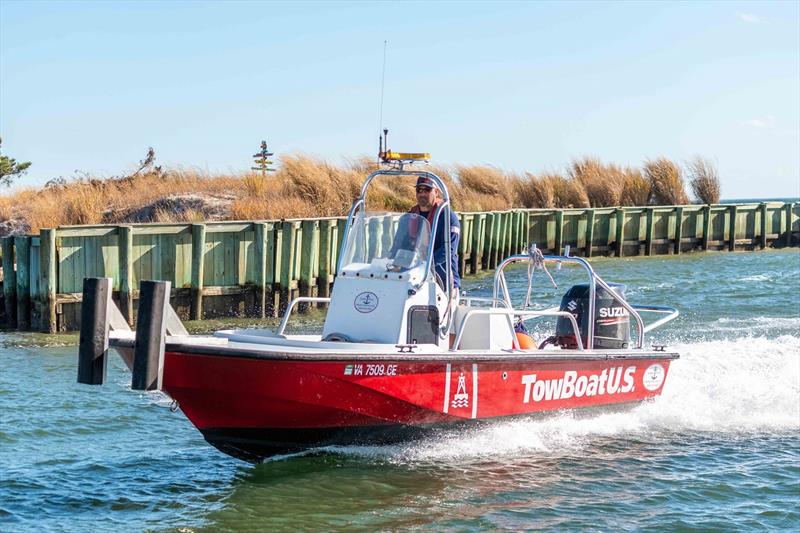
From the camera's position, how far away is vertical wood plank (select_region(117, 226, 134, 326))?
17.8 meters

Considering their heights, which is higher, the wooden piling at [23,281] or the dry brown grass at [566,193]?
the dry brown grass at [566,193]

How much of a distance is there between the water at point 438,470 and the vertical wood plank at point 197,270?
4980 millimetres

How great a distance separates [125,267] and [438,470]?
31.8 feet

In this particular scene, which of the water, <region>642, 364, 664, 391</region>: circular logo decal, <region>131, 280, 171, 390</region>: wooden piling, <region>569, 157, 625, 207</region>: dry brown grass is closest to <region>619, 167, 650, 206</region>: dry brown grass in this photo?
<region>569, 157, 625, 207</region>: dry brown grass

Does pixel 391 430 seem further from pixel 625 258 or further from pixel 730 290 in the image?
pixel 625 258

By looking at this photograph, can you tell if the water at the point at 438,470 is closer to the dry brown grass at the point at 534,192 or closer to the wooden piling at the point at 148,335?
the wooden piling at the point at 148,335

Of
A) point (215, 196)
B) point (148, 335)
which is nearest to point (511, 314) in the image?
point (148, 335)

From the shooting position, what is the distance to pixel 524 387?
408 inches

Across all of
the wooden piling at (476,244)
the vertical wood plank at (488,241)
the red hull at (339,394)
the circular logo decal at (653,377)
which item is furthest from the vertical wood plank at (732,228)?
the red hull at (339,394)

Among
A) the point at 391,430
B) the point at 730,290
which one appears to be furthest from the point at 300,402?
the point at 730,290

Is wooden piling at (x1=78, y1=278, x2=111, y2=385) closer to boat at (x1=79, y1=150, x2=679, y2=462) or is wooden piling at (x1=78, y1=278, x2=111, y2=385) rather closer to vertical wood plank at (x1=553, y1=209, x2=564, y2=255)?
boat at (x1=79, y1=150, x2=679, y2=462)

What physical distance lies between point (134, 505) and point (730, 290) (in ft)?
59.8

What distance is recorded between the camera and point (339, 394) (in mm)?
9133

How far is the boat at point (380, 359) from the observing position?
8766 mm
